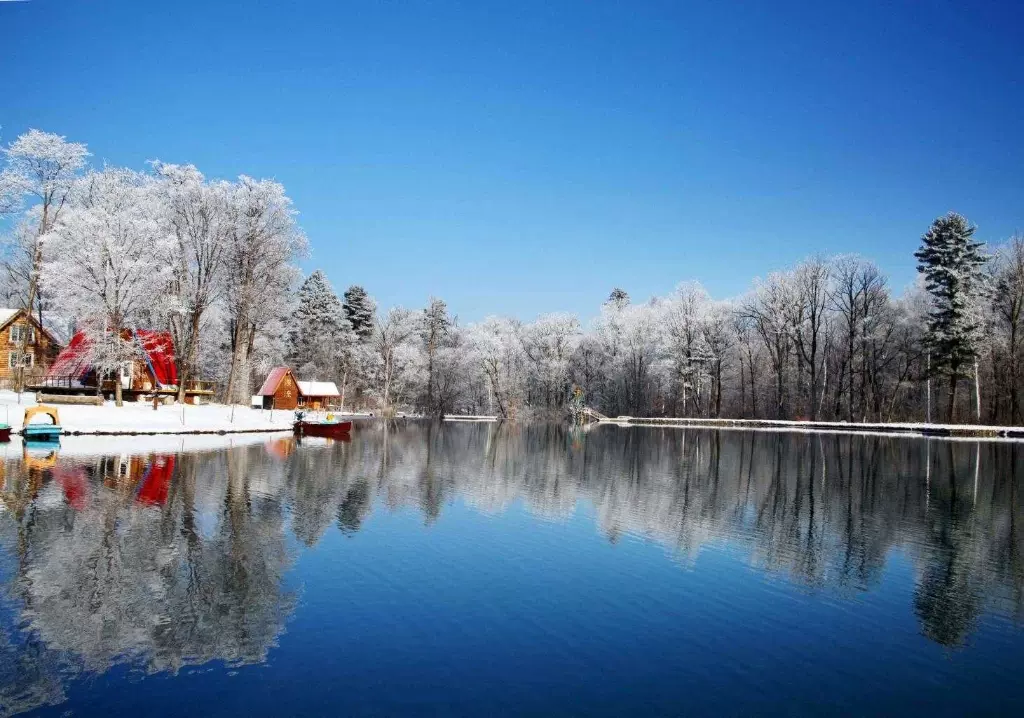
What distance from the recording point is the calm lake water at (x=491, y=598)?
8.61m

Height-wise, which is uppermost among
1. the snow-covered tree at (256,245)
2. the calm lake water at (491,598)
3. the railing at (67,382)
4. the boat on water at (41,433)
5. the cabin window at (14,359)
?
the snow-covered tree at (256,245)

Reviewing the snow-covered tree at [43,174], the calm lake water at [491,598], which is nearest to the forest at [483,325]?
the snow-covered tree at [43,174]

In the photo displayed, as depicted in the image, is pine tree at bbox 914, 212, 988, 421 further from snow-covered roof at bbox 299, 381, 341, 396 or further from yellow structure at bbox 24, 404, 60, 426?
yellow structure at bbox 24, 404, 60, 426

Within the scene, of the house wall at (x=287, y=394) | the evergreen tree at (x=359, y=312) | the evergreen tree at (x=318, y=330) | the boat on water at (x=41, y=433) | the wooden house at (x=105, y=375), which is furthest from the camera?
the evergreen tree at (x=359, y=312)

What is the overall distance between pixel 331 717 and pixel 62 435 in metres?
35.7

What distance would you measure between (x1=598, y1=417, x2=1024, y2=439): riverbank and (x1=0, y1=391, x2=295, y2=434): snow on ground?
4825cm

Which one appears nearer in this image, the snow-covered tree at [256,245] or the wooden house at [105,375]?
the wooden house at [105,375]

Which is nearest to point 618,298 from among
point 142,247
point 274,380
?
point 274,380

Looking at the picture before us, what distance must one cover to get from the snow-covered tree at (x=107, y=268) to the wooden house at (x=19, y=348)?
10.8 metres

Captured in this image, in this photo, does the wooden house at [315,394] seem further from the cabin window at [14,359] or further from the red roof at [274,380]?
the cabin window at [14,359]

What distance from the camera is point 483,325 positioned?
357ft

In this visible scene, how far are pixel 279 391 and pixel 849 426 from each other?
59.1m

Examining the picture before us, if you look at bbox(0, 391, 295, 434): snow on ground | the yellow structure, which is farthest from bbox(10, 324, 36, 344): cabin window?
the yellow structure

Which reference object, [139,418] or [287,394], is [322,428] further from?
[287,394]
